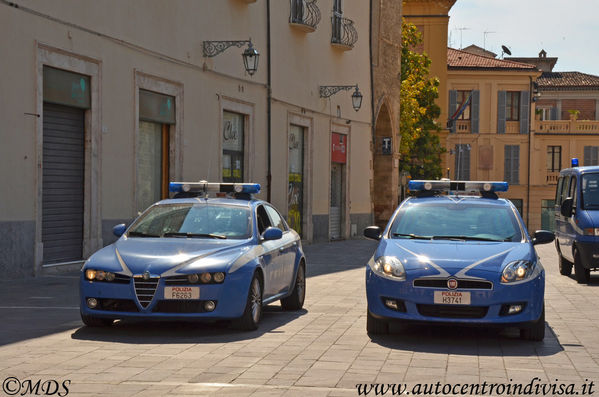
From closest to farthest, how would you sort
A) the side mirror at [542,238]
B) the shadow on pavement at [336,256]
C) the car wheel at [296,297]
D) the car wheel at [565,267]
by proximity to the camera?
the side mirror at [542,238]
the car wheel at [296,297]
the car wheel at [565,267]
the shadow on pavement at [336,256]

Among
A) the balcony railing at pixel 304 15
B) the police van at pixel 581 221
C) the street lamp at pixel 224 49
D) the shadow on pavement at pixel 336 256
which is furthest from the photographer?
the balcony railing at pixel 304 15

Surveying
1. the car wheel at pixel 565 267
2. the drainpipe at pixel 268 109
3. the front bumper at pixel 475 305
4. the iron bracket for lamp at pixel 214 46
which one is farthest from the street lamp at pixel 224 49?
the front bumper at pixel 475 305

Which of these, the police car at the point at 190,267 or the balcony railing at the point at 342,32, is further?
the balcony railing at the point at 342,32

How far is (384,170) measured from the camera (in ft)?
140

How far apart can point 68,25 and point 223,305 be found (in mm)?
9240

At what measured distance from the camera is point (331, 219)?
34812 millimetres

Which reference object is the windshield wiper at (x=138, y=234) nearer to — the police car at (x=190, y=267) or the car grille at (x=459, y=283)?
the police car at (x=190, y=267)

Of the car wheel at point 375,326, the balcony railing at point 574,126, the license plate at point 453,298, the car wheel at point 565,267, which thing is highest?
the balcony railing at point 574,126

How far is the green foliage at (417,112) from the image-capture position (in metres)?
47.0

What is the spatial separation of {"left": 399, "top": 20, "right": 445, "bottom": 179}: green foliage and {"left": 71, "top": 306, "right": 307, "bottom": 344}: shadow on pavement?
116 ft

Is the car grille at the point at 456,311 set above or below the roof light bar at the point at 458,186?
below

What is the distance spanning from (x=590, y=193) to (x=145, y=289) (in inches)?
448

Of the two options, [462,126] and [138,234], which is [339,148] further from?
[462,126]

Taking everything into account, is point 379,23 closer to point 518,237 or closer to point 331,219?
point 331,219
